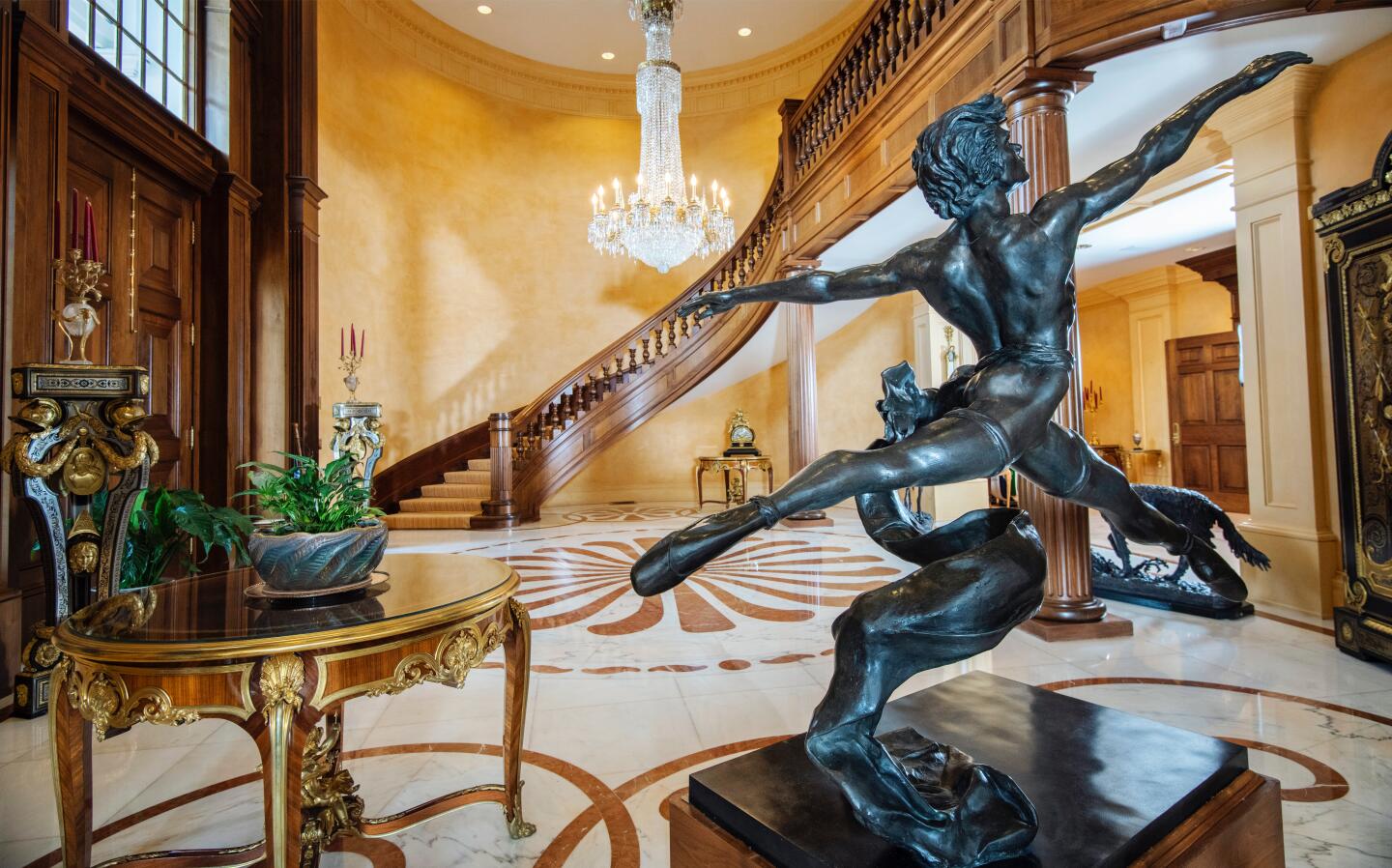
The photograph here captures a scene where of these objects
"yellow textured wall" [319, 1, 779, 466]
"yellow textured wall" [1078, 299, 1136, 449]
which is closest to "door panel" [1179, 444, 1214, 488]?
"yellow textured wall" [1078, 299, 1136, 449]

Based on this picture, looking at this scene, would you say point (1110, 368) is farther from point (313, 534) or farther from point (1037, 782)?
point (313, 534)

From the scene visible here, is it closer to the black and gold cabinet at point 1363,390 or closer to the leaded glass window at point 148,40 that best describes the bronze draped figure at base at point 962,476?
the black and gold cabinet at point 1363,390

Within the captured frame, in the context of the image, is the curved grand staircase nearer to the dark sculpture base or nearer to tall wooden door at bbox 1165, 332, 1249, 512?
the dark sculpture base

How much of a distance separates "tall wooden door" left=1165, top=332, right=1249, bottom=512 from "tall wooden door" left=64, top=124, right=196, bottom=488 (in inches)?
436

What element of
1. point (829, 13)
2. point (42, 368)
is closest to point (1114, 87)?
point (42, 368)

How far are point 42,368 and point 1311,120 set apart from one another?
19.5 feet

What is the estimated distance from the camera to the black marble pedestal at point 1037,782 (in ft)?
2.66

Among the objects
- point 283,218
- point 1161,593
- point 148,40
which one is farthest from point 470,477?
point 1161,593

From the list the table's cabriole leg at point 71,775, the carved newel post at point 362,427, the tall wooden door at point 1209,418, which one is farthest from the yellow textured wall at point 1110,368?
the table's cabriole leg at point 71,775

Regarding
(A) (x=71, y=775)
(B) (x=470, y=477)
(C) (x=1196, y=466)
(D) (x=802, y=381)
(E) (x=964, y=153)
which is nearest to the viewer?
(E) (x=964, y=153)

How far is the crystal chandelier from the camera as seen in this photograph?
6.76 meters

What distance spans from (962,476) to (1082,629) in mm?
2946

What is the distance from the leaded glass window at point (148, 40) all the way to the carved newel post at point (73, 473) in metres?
2.53

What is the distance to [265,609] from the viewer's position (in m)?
1.32
